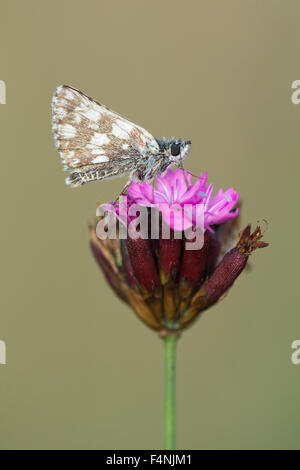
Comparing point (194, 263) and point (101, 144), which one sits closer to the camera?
point (194, 263)

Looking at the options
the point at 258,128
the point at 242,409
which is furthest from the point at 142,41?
the point at 242,409

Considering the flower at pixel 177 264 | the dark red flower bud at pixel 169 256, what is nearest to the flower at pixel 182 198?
the flower at pixel 177 264

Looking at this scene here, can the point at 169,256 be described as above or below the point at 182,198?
below

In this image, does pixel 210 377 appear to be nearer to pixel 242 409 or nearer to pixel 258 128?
pixel 242 409

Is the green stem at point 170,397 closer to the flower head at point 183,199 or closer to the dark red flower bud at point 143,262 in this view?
the dark red flower bud at point 143,262

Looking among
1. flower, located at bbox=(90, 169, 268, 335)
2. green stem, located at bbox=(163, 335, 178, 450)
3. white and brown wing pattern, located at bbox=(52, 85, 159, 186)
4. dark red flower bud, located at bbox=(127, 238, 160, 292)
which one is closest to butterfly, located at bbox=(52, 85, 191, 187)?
white and brown wing pattern, located at bbox=(52, 85, 159, 186)

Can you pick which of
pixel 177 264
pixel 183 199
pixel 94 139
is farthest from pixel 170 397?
pixel 94 139

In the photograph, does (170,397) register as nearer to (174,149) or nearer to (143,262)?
(143,262)
